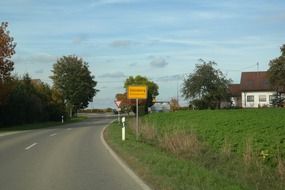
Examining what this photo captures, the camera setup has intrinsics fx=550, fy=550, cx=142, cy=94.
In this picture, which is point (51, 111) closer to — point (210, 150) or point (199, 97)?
point (199, 97)

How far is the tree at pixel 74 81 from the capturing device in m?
108

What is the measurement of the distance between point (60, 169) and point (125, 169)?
5.97 ft

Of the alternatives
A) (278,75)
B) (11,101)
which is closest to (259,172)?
(11,101)

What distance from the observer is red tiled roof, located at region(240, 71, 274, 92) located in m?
100

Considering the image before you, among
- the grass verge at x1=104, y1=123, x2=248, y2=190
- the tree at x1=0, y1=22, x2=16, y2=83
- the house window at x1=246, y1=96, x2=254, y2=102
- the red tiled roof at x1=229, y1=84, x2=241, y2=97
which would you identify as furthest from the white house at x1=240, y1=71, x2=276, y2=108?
the grass verge at x1=104, y1=123, x2=248, y2=190

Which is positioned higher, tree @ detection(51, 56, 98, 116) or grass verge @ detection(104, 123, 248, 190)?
tree @ detection(51, 56, 98, 116)

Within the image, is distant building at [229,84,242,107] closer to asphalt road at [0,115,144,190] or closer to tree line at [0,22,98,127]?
tree line at [0,22,98,127]

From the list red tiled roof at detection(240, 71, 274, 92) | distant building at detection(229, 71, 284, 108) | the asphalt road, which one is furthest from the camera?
red tiled roof at detection(240, 71, 274, 92)

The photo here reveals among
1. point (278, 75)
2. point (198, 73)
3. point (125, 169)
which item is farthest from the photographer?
point (198, 73)

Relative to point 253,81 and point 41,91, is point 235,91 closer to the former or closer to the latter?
point 253,81

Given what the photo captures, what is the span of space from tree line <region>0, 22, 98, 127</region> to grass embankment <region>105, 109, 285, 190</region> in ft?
62.2

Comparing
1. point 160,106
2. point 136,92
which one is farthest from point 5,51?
point 160,106

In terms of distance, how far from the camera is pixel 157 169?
1412 centimetres

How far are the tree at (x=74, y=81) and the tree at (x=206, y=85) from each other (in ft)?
120
